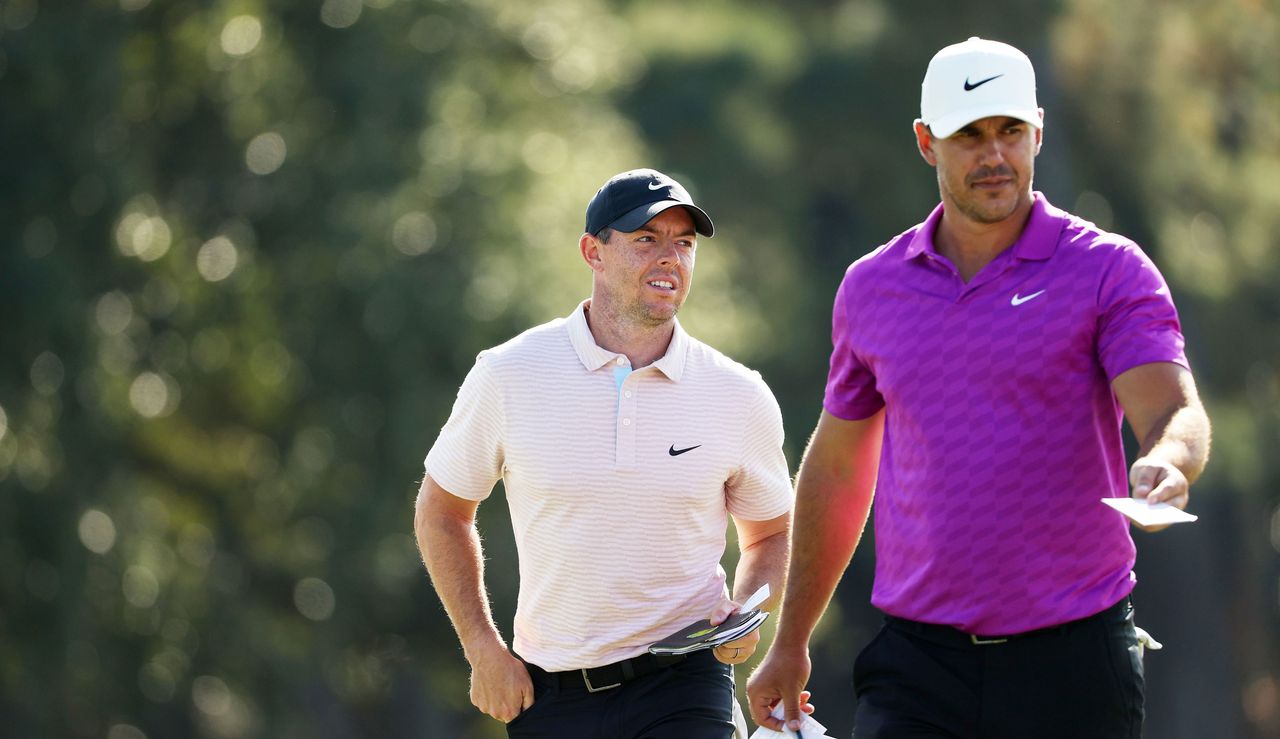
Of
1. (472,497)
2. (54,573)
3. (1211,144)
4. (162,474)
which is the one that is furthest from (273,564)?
(472,497)

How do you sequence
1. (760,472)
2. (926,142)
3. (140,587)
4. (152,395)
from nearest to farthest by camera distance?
(926,142), (760,472), (140,587), (152,395)

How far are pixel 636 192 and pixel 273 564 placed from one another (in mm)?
A: 14625

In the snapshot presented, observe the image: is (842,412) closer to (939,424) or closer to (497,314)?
(939,424)

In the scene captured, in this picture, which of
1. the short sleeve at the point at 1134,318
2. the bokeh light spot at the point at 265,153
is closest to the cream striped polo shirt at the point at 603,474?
the short sleeve at the point at 1134,318

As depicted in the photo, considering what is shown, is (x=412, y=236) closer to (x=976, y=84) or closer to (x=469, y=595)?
(x=469, y=595)

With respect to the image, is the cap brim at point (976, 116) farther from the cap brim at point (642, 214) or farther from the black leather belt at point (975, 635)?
the black leather belt at point (975, 635)

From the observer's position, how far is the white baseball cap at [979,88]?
5.09m

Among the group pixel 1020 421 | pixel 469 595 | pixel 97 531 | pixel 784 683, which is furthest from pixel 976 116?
pixel 97 531

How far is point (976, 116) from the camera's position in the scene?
5.07 m

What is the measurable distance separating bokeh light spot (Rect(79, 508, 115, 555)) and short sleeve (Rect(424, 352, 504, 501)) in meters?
11.7

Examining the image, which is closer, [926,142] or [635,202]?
[926,142]

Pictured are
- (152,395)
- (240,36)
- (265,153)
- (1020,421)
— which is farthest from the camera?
(265,153)

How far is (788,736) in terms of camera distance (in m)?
5.61

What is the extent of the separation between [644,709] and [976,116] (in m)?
1.78
